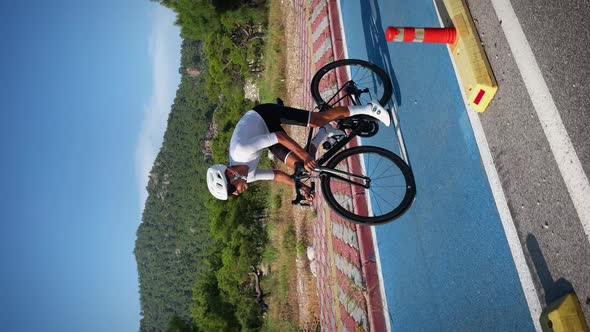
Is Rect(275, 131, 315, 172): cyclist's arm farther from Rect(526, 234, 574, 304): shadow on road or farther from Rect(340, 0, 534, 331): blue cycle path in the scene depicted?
Rect(526, 234, 574, 304): shadow on road

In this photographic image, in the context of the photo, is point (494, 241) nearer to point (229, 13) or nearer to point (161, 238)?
point (229, 13)

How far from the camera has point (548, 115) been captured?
4191 mm

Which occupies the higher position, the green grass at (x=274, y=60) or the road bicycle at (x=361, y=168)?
the green grass at (x=274, y=60)

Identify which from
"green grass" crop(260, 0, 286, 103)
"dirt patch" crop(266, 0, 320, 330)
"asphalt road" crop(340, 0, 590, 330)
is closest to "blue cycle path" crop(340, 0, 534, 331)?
"asphalt road" crop(340, 0, 590, 330)

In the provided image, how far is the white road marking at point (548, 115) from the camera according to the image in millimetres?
3695

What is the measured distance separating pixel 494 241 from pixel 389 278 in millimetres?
2270

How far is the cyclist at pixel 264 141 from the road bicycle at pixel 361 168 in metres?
0.17

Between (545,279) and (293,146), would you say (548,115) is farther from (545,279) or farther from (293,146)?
(293,146)

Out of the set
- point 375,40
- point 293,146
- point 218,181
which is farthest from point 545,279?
point 375,40

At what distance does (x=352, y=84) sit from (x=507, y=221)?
10.5 feet

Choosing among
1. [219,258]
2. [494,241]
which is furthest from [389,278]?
[219,258]

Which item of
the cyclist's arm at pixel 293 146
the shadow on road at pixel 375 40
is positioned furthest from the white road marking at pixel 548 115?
the cyclist's arm at pixel 293 146

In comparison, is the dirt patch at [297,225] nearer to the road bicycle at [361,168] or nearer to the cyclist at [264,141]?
the road bicycle at [361,168]

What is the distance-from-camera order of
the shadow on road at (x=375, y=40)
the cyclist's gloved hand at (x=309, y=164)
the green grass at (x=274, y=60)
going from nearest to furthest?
the cyclist's gloved hand at (x=309, y=164)
the shadow on road at (x=375, y=40)
the green grass at (x=274, y=60)
